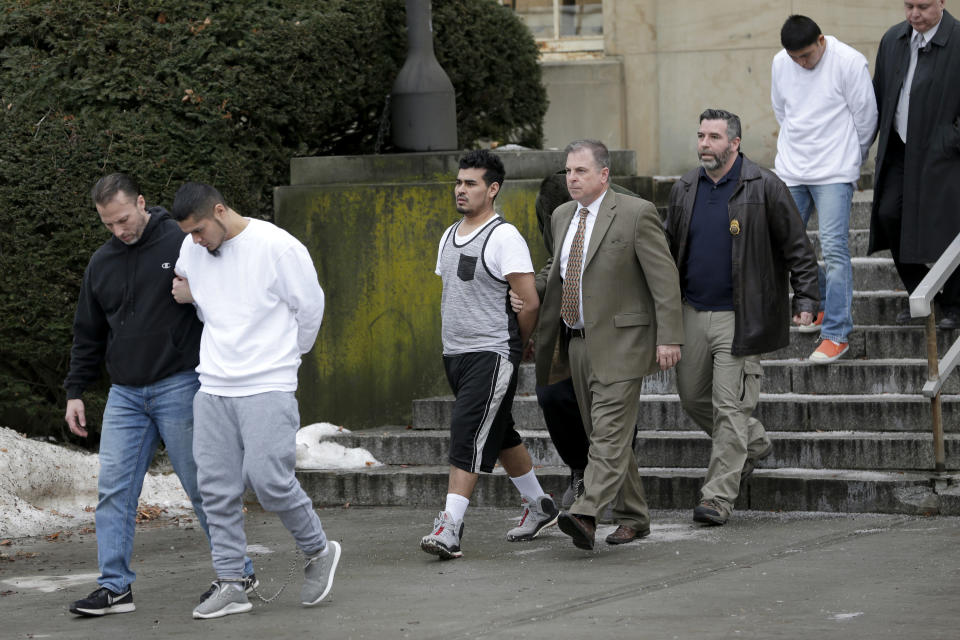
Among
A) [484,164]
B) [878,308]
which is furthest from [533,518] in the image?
[878,308]

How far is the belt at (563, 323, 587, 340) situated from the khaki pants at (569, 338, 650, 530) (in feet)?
0.08

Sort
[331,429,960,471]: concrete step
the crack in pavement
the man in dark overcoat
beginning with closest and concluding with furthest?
the crack in pavement, [331,429,960,471]: concrete step, the man in dark overcoat

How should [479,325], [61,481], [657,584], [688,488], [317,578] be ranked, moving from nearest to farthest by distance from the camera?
[317,578]
[657,584]
[479,325]
[688,488]
[61,481]

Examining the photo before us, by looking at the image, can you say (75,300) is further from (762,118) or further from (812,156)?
(762,118)

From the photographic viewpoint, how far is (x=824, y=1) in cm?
1262

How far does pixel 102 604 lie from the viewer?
5.92 meters

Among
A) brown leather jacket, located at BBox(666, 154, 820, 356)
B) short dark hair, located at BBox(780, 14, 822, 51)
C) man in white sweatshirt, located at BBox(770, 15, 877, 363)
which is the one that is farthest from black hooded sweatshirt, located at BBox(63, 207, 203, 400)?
short dark hair, located at BBox(780, 14, 822, 51)

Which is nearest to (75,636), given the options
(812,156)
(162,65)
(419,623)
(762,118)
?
(419,623)

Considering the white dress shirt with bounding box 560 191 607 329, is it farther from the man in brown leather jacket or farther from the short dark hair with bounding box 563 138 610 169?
the man in brown leather jacket

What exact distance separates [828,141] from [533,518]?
2.94 meters

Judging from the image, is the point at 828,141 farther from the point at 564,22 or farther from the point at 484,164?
the point at 564,22

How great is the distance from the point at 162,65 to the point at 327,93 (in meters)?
1.07

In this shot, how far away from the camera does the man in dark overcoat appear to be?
8.03m

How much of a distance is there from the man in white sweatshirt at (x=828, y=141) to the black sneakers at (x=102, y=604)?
4140 millimetres
